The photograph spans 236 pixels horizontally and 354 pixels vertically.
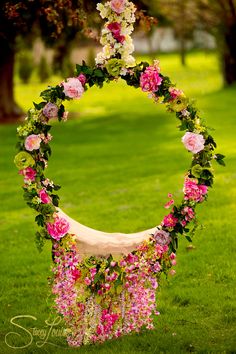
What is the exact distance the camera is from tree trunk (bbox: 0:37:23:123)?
90.4 ft

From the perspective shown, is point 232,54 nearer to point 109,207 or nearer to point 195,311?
point 109,207

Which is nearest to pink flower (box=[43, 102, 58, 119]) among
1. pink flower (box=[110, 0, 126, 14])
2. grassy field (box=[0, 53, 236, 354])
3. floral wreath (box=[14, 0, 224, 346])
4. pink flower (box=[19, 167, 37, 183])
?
floral wreath (box=[14, 0, 224, 346])

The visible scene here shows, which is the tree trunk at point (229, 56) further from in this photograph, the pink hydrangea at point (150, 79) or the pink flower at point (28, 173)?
the pink flower at point (28, 173)

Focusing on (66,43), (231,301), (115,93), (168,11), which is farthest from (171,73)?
(231,301)

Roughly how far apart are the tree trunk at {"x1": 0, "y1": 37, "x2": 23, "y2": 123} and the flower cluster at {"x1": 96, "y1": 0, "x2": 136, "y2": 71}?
20.4 m

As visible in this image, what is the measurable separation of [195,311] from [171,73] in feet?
149

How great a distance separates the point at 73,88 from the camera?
6.96 m

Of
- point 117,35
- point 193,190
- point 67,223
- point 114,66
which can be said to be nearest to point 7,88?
point 117,35

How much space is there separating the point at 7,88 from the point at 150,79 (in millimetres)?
21919

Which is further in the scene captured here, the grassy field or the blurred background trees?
the blurred background trees

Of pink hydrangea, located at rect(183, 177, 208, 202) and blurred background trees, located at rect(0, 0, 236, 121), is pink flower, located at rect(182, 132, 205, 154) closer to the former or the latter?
pink hydrangea, located at rect(183, 177, 208, 202)

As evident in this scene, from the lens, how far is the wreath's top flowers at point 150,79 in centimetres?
704

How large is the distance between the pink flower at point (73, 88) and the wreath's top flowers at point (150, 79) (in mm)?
557

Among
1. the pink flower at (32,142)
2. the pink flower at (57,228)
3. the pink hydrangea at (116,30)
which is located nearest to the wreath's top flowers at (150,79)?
the pink hydrangea at (116,30)
